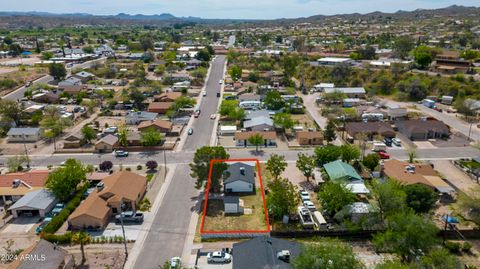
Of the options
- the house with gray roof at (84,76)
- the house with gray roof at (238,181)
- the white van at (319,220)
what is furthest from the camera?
the house with gray roof at (84,76)

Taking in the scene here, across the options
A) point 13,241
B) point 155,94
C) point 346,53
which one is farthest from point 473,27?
point 13,241

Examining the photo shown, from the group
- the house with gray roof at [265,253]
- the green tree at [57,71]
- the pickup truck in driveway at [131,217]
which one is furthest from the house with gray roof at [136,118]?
the green tree at [57,71]

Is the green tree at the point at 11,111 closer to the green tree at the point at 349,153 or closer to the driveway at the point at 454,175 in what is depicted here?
the green tree at the point at 349,153

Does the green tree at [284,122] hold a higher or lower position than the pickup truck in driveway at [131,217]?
higher

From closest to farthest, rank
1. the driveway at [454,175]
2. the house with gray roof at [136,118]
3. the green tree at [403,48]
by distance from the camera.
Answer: the driveway at [454,175] < the house with gray roof at [136,118] < the green tree at [403,48]

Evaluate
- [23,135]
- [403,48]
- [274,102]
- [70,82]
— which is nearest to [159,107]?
[274,102]

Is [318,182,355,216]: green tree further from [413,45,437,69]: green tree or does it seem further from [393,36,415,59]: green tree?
[393,36,415,59]: green tree

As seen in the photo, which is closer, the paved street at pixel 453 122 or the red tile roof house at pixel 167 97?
the paved street at pixel 453 122
